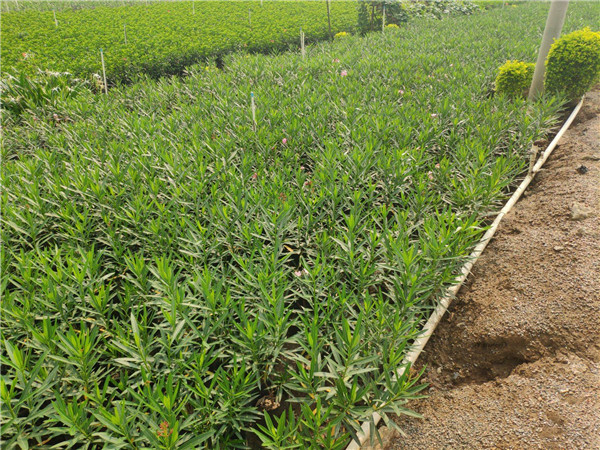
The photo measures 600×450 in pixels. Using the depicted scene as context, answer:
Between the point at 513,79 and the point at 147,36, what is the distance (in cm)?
897

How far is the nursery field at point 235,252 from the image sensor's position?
1578 mm

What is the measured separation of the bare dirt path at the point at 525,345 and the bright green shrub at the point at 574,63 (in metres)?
3.14

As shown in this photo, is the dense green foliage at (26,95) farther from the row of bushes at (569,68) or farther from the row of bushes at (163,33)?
the row of bushes at (569,68)

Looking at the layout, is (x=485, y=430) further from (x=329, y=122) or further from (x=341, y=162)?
(x=329, y=122)

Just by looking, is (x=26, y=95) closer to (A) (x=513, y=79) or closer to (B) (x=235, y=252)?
(B) (x=235, y=252)

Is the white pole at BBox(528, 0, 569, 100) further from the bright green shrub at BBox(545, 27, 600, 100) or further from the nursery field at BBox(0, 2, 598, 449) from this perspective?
the nursery field at BBox(0, 2, 598, 449)

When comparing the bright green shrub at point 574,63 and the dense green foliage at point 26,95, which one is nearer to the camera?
the dense green foliage at point 26,95

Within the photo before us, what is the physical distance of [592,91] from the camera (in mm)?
6473

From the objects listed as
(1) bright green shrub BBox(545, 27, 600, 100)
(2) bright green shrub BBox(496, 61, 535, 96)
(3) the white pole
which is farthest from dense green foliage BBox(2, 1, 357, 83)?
(1) bright green shrub BBox(545, 27, 600, 100)

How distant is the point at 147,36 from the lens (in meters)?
9.95

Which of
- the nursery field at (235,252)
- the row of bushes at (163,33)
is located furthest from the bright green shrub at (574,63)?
the row of bushes at (163,33)

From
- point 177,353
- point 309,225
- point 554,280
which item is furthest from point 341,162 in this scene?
point 177,353

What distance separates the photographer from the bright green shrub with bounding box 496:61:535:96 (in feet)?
18.6

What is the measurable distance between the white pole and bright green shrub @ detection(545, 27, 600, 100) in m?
0.09
